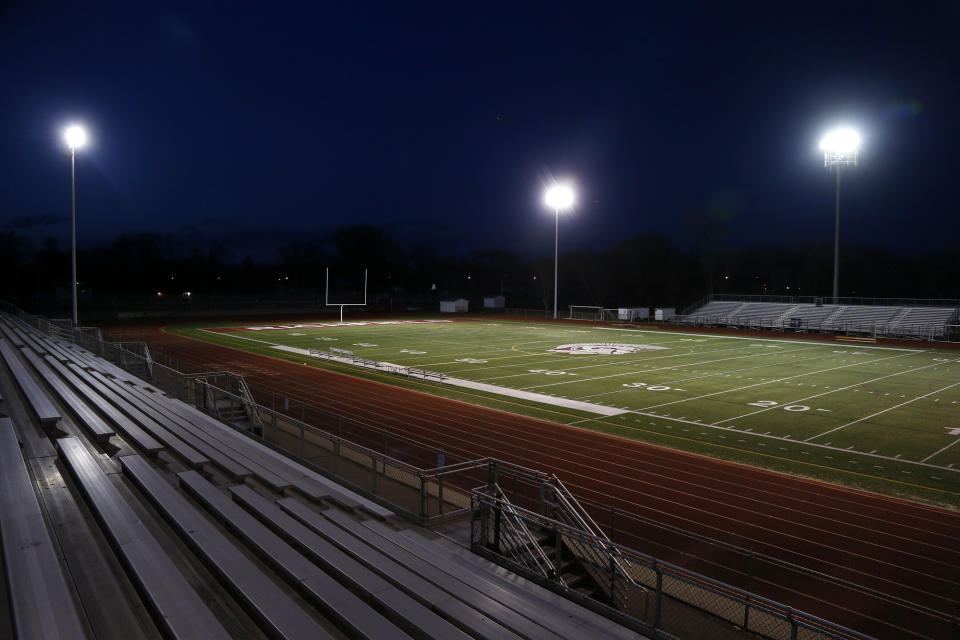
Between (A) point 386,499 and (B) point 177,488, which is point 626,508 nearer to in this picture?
(A) point 386,499

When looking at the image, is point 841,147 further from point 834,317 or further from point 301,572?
point 301,572

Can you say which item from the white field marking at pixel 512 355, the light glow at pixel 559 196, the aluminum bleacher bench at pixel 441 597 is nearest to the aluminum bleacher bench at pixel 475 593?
the aluminum bleacher bench at pixel 441 597

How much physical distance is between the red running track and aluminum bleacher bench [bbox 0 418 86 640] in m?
5.56

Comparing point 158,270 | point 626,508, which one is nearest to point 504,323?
point 626,508

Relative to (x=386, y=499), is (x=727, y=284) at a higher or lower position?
higher

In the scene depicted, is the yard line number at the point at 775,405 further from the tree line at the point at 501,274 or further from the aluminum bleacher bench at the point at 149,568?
the tree line at the point at 501,274

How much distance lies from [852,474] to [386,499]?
9085mm

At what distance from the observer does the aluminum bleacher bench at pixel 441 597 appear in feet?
15.2

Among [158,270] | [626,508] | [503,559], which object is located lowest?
[626,508]

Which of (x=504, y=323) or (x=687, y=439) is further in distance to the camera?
(x=504, y=323)

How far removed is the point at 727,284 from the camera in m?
81.8

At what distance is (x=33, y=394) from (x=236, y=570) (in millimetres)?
9333

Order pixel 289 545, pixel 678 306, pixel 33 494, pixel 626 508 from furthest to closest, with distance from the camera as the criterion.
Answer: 1. pixel 678 306
2. pixel 626 508
3. pixel 33 494
4. pixel 289 545

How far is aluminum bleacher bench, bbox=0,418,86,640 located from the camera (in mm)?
4078
